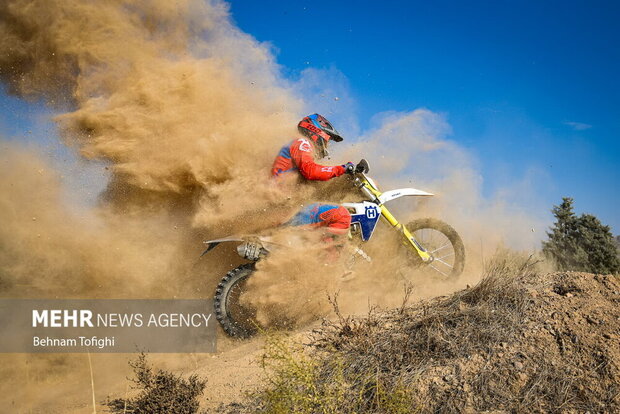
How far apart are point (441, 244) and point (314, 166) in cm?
281

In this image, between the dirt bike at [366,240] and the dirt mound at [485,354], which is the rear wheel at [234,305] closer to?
the dirt bike at [366,240]

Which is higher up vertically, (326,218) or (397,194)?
(397,194)

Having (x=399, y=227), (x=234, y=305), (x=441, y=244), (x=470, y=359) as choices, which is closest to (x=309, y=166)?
(x=399, y=227)

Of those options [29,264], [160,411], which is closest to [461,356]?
[160,411]

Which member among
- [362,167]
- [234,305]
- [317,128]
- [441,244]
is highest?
[317,128]

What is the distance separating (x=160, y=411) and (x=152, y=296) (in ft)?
10.7

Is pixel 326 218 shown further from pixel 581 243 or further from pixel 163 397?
pixel 581 243

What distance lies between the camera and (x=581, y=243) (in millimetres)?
13523

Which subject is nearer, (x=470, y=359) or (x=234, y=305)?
(x=470, y=359)

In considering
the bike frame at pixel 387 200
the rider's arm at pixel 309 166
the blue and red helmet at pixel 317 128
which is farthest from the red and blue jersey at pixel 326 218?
the blue and red helmet at pixel 317 128

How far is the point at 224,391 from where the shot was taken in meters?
4.31

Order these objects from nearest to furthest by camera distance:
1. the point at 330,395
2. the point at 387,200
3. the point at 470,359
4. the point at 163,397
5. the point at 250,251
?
the point at 330,395, the point at 470,359, the point at 163,397, the point at 250,251, the point at 387,200

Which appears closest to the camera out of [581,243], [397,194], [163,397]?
[163,397]

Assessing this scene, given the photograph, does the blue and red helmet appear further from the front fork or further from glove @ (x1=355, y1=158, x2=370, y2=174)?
the front fork
